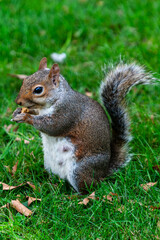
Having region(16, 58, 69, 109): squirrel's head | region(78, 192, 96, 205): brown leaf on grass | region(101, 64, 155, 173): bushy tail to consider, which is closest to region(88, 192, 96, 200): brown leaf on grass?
region(78, 192, 96, 205): brown leaf on grass

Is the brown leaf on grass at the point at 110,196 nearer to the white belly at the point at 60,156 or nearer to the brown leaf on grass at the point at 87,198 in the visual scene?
the brown leaf on grass at the point at 87,198

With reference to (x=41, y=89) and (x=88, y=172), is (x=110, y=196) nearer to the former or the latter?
(x=88, y=172)

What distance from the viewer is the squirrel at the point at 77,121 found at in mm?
1989

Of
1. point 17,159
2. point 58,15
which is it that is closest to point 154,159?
point 17,159

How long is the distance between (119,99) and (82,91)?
85cm

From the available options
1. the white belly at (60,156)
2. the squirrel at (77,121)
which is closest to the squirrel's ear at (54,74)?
the squirrel at (77,121)

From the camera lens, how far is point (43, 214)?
191 centimetres

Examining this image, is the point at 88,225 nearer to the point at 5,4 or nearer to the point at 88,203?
the point at 88,203

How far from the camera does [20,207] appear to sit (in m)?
1.93

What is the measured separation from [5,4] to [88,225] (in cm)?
305

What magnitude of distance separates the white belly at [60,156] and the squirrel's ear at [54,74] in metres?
0.31

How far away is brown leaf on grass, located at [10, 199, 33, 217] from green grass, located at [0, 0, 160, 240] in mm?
27

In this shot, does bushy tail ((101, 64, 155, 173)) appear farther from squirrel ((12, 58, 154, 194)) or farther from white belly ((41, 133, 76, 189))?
white belly ((41, 133, 76, 189))

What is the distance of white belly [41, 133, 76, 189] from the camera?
2031 millimetres
